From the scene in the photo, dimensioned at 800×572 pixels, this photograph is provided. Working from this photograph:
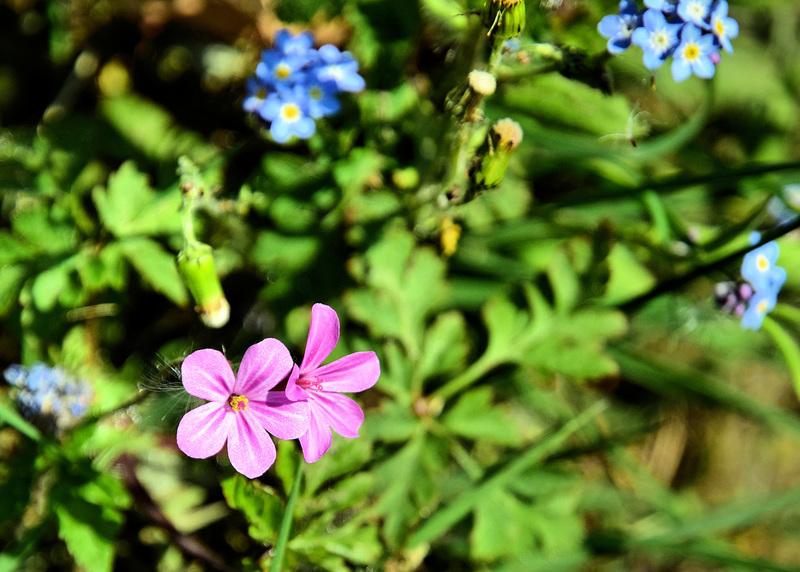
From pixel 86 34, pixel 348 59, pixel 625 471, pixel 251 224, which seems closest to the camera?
pixel 348 59

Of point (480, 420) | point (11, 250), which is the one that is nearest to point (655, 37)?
point (480, 420)

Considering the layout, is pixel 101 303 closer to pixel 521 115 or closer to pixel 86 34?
pixel 86 34

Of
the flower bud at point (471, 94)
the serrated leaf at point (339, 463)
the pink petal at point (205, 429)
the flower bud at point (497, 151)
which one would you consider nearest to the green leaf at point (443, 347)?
the serrated leaf at point (339, 463)

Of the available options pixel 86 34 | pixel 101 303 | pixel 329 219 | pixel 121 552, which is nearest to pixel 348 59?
pixel 329 219

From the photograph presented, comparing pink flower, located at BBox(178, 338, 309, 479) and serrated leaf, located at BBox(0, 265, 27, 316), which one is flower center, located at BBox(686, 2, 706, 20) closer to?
pink flower, located at BBox(178, 338, 309, 479)

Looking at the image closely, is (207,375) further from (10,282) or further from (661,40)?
(661,40)

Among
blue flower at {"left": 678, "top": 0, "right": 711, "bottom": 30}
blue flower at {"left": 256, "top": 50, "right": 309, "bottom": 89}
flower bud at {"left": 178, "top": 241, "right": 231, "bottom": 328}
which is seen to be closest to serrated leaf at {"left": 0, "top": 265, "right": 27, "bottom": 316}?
flower bud at {"left": 178, "top": 241, "right": 231, "bottom": 328}
